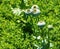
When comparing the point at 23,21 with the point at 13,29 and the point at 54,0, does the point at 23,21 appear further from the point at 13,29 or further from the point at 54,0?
the point at 54,0

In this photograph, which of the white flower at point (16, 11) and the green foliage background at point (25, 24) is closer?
the green foliage background at point (25, 24)

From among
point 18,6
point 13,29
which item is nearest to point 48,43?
point 13,29

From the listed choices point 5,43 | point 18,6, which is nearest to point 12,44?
point 5,43

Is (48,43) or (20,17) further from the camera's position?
Answer: (20,17)

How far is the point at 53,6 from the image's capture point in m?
3.81

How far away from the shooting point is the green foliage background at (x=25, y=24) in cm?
346

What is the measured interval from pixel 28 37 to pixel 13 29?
0.64ft

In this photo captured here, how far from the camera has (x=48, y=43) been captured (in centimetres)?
341

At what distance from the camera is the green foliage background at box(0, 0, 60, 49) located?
346 centimetres

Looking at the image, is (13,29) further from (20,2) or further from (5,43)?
(20,2)

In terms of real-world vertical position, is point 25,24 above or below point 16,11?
below

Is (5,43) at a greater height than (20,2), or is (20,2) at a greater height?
(20,2)

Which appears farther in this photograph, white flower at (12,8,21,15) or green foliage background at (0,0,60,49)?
white flower at (12,8,21,15)

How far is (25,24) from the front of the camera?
3.70 m
